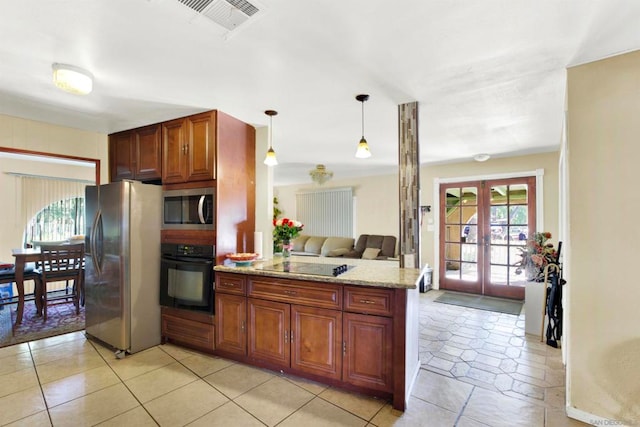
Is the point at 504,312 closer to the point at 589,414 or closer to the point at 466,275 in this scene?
the point at 466,275

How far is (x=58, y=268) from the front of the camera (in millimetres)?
3801

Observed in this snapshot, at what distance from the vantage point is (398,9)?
1.46 meters

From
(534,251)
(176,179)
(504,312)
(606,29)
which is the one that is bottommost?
(504,312)

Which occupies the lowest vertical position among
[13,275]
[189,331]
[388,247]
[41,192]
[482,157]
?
[189,331]

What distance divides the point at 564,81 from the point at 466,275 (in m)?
3.68

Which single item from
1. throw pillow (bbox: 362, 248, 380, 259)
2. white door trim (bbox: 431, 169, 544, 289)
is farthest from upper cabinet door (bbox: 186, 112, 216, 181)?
white door trim (bbox: 431, 169, 544, 289)

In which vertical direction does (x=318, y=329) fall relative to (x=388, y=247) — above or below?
below

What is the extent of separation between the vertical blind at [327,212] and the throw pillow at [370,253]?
3.31 ft

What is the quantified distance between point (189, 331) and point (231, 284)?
744mm

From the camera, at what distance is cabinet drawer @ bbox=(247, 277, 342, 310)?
85.7 inches

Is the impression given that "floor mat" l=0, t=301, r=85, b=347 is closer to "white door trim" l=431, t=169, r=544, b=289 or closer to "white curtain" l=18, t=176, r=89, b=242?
"white curtain" l=18, t=176, r=89, b=242

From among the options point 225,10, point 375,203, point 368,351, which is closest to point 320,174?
point 375,203

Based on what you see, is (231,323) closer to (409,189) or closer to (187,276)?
(187,276)

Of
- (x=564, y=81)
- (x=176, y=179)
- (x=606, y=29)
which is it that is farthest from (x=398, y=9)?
(x=176, y=179)
